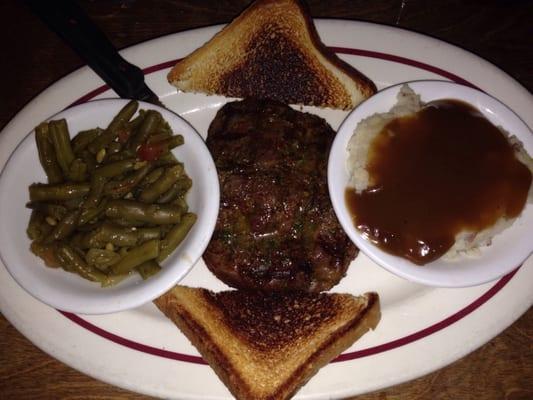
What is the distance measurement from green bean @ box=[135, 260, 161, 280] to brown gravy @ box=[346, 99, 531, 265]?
114 centimetres

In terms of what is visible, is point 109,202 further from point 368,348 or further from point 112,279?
point 368,348

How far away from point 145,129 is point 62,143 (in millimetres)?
489

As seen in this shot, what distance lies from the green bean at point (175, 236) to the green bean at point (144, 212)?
4 cm

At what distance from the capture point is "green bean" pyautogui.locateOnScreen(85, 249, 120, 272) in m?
2.74

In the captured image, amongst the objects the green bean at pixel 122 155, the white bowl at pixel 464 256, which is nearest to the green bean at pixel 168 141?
the green bean at pixel 122 155

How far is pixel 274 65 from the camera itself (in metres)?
3.59

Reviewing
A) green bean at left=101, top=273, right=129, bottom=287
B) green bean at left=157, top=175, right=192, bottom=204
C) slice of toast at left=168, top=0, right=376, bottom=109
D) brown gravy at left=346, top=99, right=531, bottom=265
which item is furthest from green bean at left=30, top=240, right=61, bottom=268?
brown gravy at left=346, top=99, right=531, bottom=265

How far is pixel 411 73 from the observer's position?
12.0ft

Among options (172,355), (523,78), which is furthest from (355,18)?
(172,355)

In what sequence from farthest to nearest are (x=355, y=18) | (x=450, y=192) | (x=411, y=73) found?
(x=355, y=18) → (x=411, y=73) → (x=450, y=192)

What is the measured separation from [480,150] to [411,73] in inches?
42.0

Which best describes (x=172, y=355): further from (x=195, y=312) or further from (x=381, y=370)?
(x=381, y=370)

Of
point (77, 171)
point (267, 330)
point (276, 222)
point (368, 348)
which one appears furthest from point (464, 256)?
point (77, 171)

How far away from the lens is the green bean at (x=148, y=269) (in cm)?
276
